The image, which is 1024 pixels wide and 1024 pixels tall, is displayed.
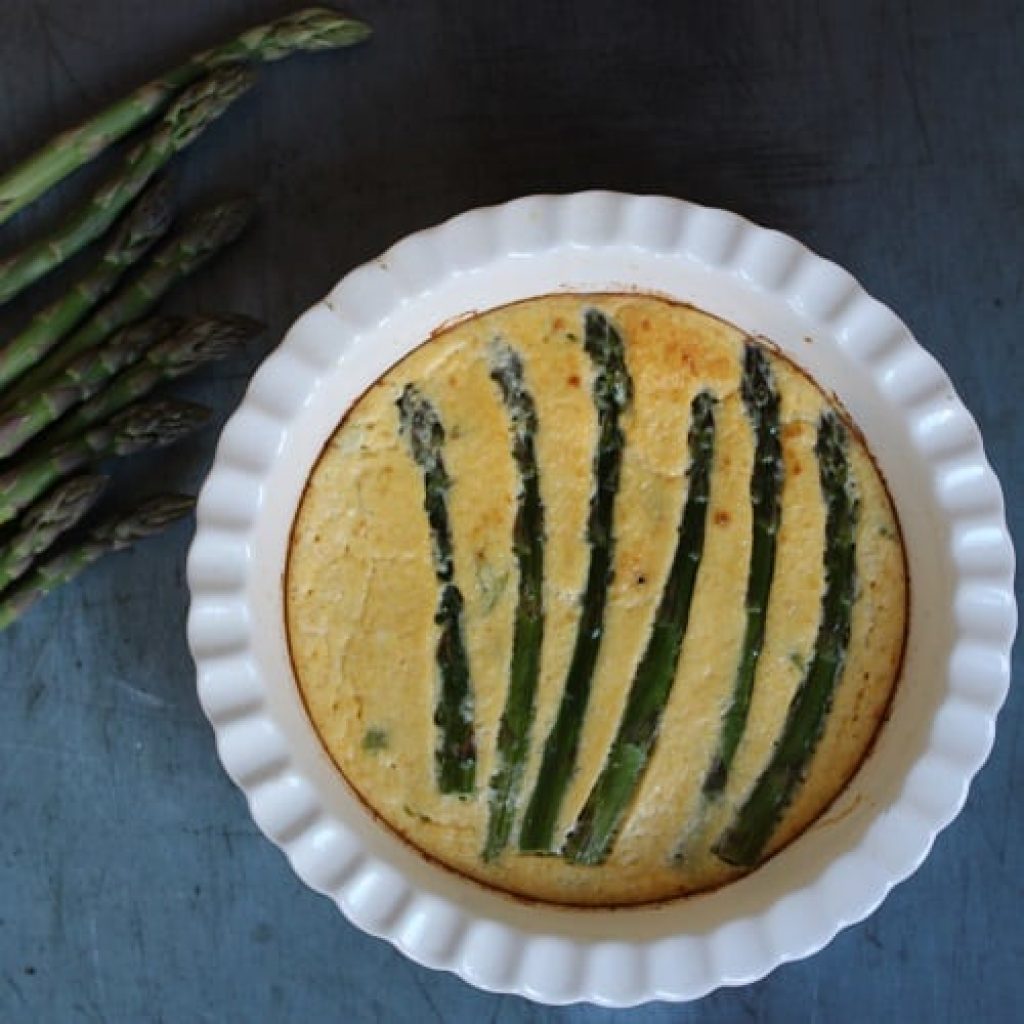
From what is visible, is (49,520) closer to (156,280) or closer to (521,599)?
(156,280)

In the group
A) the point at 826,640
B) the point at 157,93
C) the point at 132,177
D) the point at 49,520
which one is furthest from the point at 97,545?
the point at 826,640

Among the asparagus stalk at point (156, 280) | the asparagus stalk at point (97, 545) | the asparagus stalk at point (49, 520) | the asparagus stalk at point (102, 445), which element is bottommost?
the asparagus stalk at point (97, 545)

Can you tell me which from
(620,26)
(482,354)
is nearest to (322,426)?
(482,354)

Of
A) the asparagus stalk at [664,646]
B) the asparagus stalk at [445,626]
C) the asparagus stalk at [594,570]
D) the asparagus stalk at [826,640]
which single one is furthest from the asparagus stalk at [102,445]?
the asparagus stalk at [826,640]

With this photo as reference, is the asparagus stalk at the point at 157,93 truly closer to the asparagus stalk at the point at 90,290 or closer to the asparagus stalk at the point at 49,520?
the asparagus stalk at the point at 90,290

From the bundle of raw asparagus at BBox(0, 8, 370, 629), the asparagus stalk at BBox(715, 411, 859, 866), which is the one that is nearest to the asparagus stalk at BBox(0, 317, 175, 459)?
the bundle of raw asparagus at BBox(0, 8, 370, 629)

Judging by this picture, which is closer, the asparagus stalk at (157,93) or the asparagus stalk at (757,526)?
the asparagus stalk at (757,526)

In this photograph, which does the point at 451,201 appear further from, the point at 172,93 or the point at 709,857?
the point at 709,857
